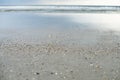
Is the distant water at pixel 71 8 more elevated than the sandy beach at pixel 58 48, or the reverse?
the distant water at pixel 71 8

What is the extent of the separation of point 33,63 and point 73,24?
1409 mm

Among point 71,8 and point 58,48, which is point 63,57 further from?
point 71,8

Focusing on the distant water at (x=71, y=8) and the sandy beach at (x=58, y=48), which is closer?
the distant water at (x=71, y=8)

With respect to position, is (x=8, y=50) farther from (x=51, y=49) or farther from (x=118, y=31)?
(x=118, y=31)

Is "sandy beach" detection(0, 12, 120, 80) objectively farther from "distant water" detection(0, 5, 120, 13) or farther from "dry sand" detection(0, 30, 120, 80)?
"distant water" detection(0, 5, 120, 13)

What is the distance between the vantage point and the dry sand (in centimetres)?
277

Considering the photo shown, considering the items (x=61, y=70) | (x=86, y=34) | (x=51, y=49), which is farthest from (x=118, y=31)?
(x=61, y=70)

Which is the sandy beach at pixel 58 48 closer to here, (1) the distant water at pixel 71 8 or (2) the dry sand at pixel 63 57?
(2) the dry sand at pixel 63 57

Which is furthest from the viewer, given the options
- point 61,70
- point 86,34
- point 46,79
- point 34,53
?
point 86,34

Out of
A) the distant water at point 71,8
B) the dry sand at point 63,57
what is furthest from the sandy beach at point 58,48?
the distant water at point 71,8

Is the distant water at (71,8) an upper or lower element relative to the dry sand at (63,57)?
upper

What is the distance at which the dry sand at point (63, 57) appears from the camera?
9.09ft

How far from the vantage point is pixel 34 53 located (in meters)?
3.27

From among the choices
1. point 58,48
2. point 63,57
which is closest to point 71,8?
point 63,57
